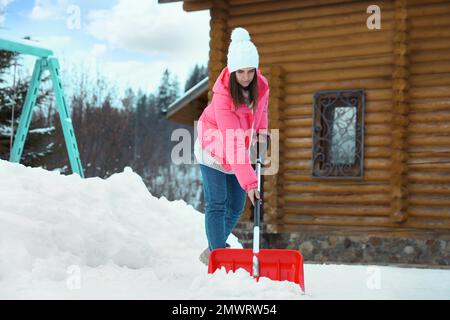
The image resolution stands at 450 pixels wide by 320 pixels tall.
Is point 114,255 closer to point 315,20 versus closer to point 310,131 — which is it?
point 310,131

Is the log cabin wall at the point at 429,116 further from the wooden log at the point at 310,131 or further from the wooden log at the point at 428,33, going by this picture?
the wooden log at the point at 310,131

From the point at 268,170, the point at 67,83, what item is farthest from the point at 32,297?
the point at 67,83

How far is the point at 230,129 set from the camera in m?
3.86

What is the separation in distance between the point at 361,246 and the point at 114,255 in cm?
468

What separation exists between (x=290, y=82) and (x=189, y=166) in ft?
96.7

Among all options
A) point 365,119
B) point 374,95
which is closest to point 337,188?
point 365,119

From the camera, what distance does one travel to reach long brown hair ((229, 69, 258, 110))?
3904 mm

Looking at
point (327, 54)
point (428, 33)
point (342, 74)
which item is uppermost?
point (428, 33)

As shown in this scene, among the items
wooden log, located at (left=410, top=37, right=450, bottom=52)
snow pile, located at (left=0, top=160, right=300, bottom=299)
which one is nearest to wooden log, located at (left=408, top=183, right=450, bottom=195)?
Answer: wooden log, located at (left=410, top=37, right=450, bottom=52)

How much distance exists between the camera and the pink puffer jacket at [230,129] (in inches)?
147

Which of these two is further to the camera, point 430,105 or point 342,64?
point 342,64

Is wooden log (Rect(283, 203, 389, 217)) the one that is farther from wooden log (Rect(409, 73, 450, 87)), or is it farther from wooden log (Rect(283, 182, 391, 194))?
wooden log (Rect(409, 73, 450, 87))
